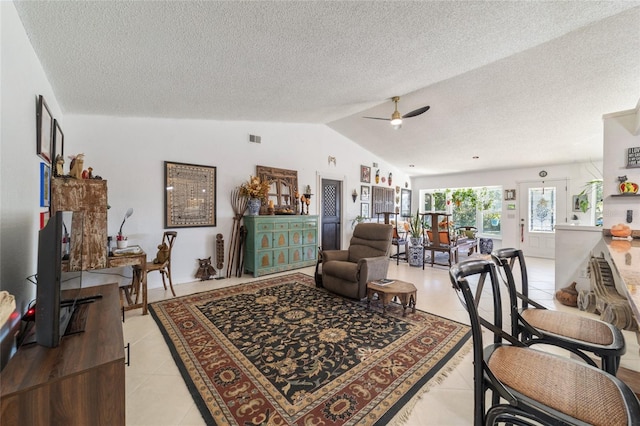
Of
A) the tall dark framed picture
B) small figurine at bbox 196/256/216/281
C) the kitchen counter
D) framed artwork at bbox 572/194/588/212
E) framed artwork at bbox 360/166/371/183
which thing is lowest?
small figurine at bbox 196/256/216/281

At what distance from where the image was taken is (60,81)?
237 centimetres

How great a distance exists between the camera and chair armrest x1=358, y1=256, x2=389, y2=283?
3.19 m

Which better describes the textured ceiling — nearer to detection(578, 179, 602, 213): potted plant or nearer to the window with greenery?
detection(578, 179, 602, 213): potted plant

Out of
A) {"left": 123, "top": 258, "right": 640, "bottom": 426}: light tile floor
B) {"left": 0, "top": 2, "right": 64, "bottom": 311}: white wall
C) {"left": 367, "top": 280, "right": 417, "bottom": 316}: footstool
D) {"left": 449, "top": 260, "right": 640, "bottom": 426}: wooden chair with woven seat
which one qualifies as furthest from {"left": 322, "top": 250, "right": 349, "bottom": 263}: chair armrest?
{"left": 0, "top": 2, "right": 64, "bottom": 311}: white wall

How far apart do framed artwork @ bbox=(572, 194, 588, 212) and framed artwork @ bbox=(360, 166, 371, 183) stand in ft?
16.1

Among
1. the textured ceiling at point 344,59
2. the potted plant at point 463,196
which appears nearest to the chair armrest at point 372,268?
the textured ceiling at point 344,59

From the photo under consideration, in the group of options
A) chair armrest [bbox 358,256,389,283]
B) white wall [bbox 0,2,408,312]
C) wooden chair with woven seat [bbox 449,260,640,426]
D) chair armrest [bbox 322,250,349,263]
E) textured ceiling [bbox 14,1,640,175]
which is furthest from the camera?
chair armrest [bbox 322,250,349,263]

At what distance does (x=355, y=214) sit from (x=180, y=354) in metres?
5.30

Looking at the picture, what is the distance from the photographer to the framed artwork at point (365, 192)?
702 centimetres

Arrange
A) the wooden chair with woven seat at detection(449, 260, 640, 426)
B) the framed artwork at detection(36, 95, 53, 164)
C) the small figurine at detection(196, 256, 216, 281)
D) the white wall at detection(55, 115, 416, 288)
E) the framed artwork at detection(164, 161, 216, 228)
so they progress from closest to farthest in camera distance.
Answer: the wooden chair with woven seat at detection(449, 260, 640, 426) → the framed artwork at detection(36, 95, 53, 164) → the white wall at detection(55, 115, 416, 288) → the framed artwork at detection(164, 161, 216, 228) → the small figurine at detection(196, 256, 216, 281)

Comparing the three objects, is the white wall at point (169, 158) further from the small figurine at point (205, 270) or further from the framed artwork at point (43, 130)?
the framed artwork at point (43, 130)

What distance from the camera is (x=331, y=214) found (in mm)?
6402

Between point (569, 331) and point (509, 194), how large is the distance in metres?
7.14

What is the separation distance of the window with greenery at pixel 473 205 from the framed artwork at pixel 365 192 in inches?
125
